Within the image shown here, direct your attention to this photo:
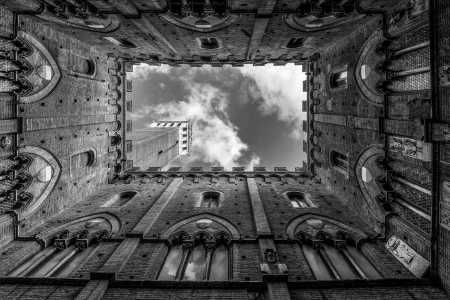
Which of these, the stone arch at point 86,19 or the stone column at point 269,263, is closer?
the stone column at point 269,263

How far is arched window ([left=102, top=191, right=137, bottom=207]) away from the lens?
15622 mm

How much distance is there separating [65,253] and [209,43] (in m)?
14.9

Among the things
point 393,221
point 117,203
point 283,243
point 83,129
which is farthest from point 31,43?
point 393,221

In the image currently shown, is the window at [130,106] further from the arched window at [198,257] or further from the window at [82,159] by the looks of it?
the arched window at [198,257]

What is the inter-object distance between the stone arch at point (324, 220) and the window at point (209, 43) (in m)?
12.4

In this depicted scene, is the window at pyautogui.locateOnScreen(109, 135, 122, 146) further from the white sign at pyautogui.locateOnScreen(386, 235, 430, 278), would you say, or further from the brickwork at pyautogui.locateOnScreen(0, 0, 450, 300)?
the white sign at pyautogui.locateOnScreen(386, 235, 430, 278)

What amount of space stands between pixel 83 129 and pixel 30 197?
203 inches

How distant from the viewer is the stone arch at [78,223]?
11.4 metres

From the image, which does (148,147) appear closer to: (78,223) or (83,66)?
(83,66)

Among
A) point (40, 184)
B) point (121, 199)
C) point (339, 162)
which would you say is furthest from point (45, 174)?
point (339, 162)

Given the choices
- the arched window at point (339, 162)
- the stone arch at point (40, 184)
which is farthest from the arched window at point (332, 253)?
the stone arch at point (40, 184)

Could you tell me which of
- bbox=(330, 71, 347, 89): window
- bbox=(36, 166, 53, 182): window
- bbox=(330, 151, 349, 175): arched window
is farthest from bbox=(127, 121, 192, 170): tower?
bbox=(330, 71, 347, 89): window

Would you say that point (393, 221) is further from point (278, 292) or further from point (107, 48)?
point (107, 48)

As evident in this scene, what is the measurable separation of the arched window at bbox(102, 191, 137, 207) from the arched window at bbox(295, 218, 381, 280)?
10.8 meters
